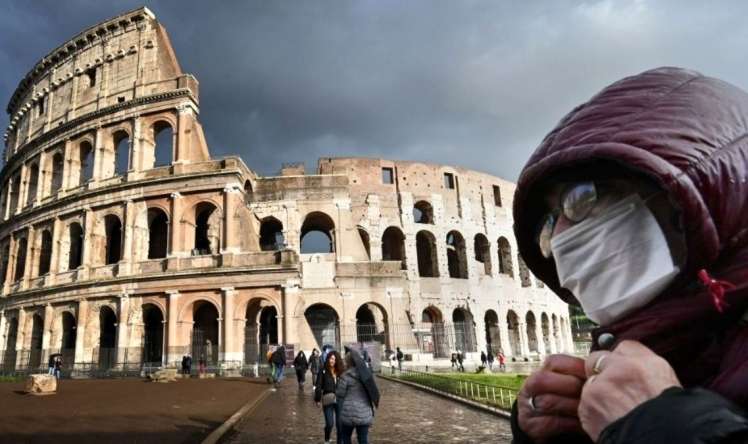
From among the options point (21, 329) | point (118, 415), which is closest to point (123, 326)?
point (21, 329)

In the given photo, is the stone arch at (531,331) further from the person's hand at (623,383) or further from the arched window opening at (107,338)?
the person's hand at (623,383)

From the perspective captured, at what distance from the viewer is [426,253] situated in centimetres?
3138

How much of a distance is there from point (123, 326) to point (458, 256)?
18904mm

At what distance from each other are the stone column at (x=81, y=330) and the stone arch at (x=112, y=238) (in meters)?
2.45

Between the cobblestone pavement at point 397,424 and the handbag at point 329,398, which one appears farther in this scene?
the cobblestone pavement at point 397,424

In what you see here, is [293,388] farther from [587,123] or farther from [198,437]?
[587,123]

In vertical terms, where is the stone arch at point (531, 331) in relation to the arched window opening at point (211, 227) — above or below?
below

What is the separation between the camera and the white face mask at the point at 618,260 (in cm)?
90

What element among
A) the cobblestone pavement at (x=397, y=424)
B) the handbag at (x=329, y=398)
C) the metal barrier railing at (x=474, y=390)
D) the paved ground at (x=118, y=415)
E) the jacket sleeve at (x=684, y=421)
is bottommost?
the cobblestone pavement at (x=397, y=424)

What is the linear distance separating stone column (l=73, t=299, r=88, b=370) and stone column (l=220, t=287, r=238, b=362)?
7.21m

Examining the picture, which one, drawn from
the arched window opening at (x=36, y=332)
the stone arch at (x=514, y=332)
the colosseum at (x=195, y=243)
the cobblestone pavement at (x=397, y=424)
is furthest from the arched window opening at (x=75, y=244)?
the stone arch at (x=514, y=332)

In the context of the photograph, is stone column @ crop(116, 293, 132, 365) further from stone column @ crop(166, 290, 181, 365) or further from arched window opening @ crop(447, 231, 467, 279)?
arched window opening @ crop(447, 231, 467, 279)

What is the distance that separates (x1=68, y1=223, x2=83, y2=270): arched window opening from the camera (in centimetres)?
2614

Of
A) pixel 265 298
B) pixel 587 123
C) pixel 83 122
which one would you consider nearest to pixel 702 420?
pixel 587 123
